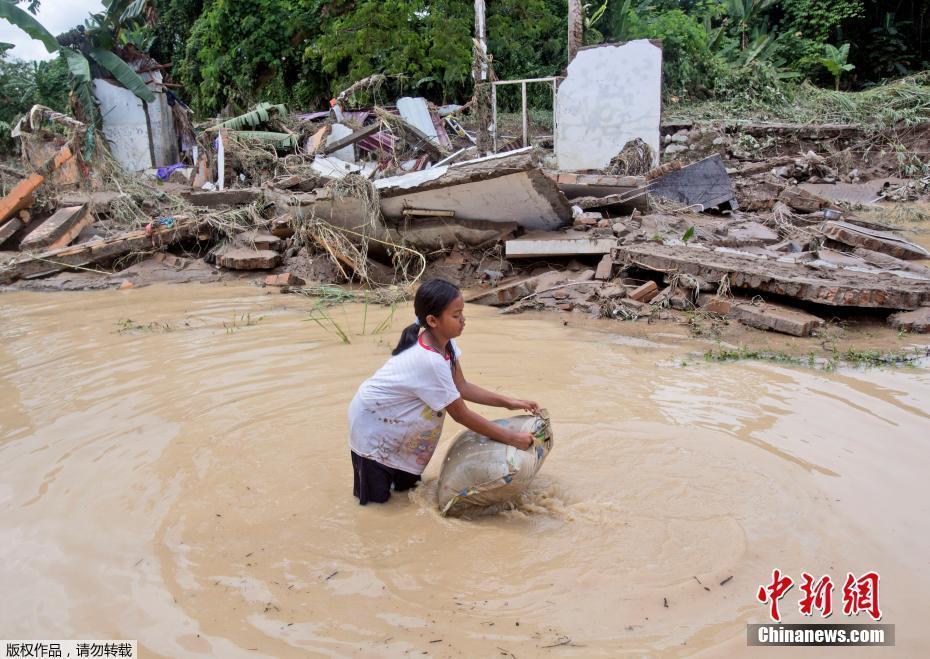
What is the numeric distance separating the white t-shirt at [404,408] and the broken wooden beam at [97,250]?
301 inches

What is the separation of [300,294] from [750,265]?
4868mm

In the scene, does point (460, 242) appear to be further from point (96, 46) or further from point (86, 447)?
point (96, 46)

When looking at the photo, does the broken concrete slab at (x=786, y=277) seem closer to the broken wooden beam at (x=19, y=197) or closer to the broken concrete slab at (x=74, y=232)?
the broken concrete slab at (x=74, y=232)

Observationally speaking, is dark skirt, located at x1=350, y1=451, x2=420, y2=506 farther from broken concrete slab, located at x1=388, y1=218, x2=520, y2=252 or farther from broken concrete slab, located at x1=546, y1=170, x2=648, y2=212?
broken concrete slab, located at x1=546, y1=170, x2=648, y2=212

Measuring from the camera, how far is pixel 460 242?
8555 mm

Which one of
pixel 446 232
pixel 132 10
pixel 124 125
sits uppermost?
pixel 132 10

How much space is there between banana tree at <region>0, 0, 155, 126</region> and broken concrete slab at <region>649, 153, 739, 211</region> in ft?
42.7

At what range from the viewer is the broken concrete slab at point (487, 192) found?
7559mm

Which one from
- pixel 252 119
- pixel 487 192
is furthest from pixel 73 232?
pixel 487 192

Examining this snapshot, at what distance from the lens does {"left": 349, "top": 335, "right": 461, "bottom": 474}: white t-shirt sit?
286cm

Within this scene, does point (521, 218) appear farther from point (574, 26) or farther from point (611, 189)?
point (574, 26)

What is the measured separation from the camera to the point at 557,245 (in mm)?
7844

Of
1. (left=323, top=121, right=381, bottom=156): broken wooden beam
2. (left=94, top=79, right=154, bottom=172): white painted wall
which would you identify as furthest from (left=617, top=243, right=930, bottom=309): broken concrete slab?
(left=94, top=79, right=154, bottom=172): white painted wall

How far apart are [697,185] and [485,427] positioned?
8.85 meters
